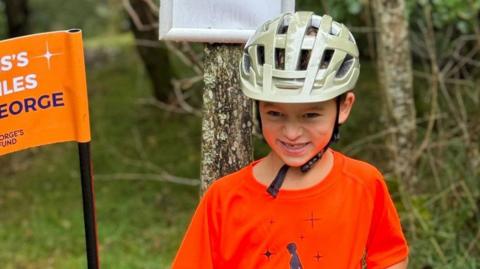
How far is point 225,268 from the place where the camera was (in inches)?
106

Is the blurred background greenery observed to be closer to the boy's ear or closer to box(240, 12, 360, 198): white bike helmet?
the boy's ear

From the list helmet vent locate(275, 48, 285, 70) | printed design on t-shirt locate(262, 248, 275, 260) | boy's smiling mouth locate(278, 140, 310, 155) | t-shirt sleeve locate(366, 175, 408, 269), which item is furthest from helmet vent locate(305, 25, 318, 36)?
printed design on t-shirt locate(262, 248, 275, 260)

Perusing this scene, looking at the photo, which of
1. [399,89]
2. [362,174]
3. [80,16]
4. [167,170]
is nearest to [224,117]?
[362,174]

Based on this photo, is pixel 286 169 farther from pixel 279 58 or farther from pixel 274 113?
pixel 279 58

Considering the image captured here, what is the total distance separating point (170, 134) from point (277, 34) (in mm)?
7534

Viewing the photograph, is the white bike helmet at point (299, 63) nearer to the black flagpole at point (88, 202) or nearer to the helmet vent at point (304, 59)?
the helmet vent at point (304, 59)

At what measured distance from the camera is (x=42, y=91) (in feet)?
10.5

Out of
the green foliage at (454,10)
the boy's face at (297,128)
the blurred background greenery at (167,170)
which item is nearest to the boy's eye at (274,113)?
the boy's face at (297,128)

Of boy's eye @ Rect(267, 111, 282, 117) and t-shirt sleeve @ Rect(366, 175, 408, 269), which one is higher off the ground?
boy's eye @ Rect(267, 111, 282, 117)

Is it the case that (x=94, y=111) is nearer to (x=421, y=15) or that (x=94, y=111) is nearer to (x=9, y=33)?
(x=9, y=33)

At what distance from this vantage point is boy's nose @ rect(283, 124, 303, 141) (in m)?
2.57

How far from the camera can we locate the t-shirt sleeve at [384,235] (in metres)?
2.69

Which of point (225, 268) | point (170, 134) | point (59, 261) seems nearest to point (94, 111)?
point (170, 134)

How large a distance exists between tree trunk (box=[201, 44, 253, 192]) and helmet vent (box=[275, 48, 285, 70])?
2.43ft
